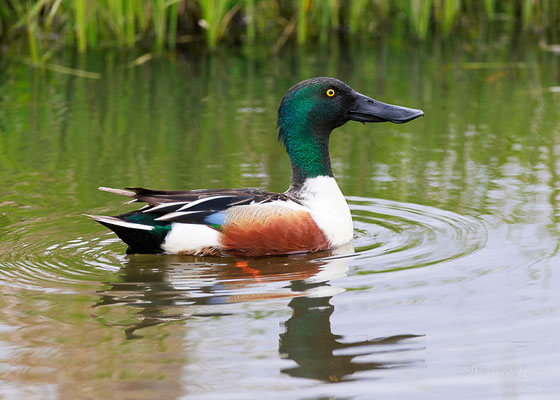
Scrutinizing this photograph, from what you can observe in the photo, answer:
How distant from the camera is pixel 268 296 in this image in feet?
17.4

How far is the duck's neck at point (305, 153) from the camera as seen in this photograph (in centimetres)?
663

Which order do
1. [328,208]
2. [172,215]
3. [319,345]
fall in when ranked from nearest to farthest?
[319,345]
[172,215]
[328,208]

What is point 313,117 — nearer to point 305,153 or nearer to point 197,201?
point 305,153

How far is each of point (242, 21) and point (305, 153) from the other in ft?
29.2

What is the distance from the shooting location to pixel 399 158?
8.54 m

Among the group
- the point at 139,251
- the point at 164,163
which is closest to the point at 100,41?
the point at 164,163

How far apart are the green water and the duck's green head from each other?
0.59 metres

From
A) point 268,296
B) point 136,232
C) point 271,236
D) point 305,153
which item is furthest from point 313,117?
point 268,296

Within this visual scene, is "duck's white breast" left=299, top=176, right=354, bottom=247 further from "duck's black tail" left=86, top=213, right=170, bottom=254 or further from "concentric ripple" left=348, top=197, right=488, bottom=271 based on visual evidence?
"duck's black tail" left=86, top=213, right=170, bottom=254

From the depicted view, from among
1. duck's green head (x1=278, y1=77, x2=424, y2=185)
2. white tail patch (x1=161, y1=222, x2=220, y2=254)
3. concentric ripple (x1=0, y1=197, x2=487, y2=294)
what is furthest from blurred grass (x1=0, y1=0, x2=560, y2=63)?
white tail patch (x1=161, y1=222, x2=220, y2=254)

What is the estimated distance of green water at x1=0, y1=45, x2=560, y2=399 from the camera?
166 inches

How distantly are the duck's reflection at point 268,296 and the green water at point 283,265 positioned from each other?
2cm

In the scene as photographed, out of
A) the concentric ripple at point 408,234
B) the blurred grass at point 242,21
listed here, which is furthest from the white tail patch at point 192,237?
the blurred grass at point 242,21

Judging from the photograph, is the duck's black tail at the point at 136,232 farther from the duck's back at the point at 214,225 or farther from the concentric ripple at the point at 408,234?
the concentric ripple at the point at 408,234
